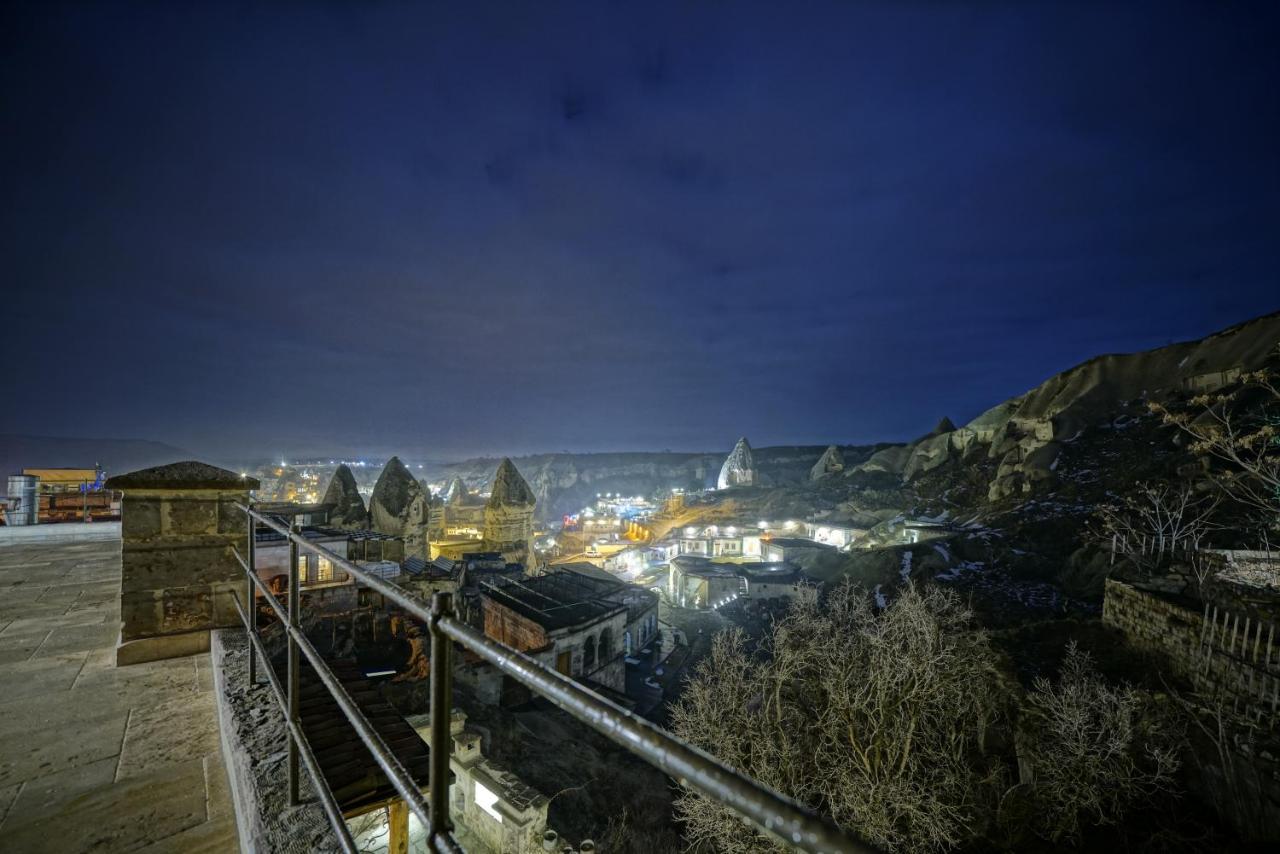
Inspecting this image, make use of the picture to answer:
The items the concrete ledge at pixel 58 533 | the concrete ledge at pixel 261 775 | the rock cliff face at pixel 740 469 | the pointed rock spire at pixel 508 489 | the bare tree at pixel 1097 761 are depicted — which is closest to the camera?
the concrete ledge at pixel 261 775

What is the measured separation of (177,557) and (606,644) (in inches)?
672

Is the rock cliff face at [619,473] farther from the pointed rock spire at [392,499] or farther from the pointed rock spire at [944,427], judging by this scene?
the pointed rock spire at [392,499]

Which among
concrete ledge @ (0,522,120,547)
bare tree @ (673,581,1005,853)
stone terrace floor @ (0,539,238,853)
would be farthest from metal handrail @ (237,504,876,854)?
bare tree @ (673,581,1005,853)

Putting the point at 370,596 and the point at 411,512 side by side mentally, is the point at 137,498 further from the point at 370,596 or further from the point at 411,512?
the point at 411,512

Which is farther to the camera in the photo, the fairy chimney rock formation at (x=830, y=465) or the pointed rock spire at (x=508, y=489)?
the fairy chimney rock formation at (x=830, y=465)

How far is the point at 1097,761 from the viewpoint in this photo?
1038cm

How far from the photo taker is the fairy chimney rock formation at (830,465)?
72.1 metres

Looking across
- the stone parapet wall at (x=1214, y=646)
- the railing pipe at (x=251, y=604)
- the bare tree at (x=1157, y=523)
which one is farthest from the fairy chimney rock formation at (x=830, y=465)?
the railing pipe at (x=251, y=604)

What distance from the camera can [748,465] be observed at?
8281cm

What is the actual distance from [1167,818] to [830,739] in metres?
6.84

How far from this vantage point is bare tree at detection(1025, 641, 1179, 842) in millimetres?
10250

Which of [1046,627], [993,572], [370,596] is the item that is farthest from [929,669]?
[993,572]

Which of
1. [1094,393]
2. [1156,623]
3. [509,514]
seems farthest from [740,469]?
[1156,623]

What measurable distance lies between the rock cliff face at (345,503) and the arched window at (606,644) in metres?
13.0
